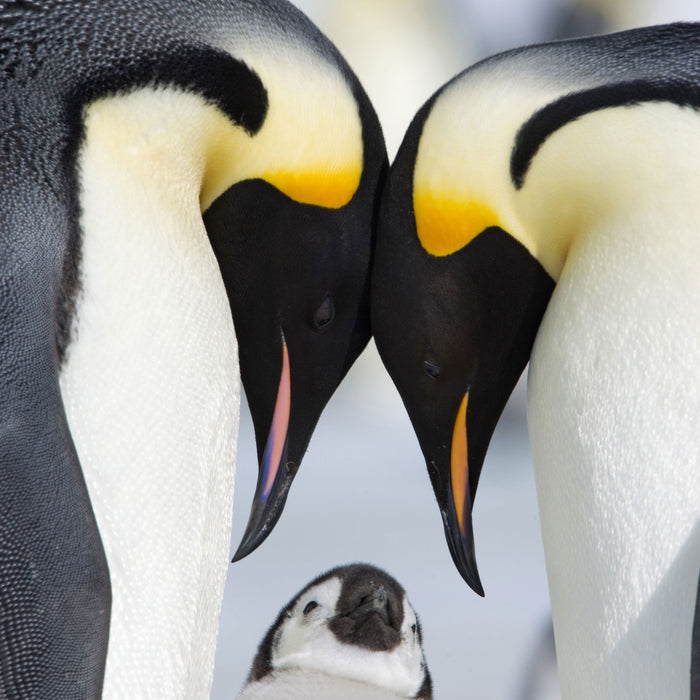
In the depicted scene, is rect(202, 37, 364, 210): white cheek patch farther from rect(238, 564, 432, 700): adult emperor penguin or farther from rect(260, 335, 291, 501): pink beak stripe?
rect(238, 564, 432, 700): adult emperor penguin

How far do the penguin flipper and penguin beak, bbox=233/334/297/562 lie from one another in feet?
1.87

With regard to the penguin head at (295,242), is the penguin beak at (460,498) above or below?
below

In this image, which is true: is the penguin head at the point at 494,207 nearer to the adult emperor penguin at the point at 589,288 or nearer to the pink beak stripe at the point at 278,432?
the adult emperor penguin at the point at 589,288

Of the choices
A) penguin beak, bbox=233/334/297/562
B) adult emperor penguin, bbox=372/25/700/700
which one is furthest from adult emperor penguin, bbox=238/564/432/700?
adult emperor penguin, bbox=372/25/700/700

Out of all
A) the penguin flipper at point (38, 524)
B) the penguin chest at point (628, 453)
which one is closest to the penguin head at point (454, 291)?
the penguin chest at point (628, 453)

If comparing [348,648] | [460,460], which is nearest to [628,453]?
[460,460]

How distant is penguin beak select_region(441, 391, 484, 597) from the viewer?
1.84 meters

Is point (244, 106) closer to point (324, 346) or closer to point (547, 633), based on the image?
point (324, 346)

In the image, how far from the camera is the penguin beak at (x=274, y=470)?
1.86 m

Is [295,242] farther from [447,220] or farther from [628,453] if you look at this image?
[628,453]

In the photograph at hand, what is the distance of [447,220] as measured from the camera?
66.4 inches

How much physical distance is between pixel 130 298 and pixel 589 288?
0.62 m

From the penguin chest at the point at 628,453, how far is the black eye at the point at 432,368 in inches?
Answer: 7.9

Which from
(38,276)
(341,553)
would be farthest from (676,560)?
(341,553)
